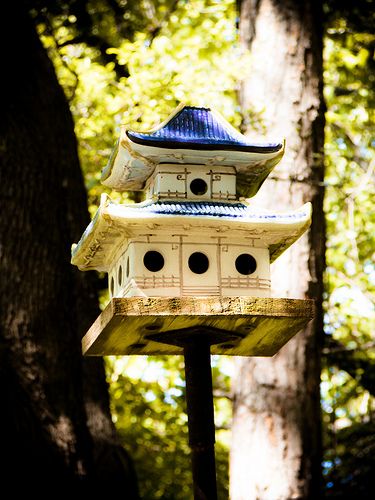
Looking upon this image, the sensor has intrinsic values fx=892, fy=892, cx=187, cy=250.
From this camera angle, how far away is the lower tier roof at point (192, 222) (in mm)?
3842

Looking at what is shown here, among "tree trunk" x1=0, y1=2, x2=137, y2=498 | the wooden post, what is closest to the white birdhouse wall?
the wooden post

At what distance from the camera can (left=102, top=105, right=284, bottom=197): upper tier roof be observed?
4.06 meters

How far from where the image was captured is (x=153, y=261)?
13.1 feet

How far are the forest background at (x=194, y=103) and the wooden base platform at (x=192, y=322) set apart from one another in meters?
2.84

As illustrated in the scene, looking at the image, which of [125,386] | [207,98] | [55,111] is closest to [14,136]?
[55,111]

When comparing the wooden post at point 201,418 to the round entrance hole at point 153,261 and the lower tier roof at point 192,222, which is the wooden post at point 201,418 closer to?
the round entrance hole at point 153,261

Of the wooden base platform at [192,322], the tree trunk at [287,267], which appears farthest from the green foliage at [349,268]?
the wooden base platform at [192,322]

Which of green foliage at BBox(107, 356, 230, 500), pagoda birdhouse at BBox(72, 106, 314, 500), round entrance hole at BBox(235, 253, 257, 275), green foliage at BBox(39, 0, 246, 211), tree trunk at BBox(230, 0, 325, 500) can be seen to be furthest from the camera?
green foliage at BBox(107, 356, 230, 500)

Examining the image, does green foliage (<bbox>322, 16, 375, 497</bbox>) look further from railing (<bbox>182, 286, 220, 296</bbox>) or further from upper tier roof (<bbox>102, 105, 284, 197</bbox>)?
railing (<bbox>182, 286, 220, 296</bbox>)

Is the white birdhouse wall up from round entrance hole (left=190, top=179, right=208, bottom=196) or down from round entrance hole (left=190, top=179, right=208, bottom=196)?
down

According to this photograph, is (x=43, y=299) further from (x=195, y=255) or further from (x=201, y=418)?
(x=201, y=418)

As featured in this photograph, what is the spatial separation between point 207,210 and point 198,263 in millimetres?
258

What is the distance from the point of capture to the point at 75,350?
5.75 m

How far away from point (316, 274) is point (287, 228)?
2457mm
